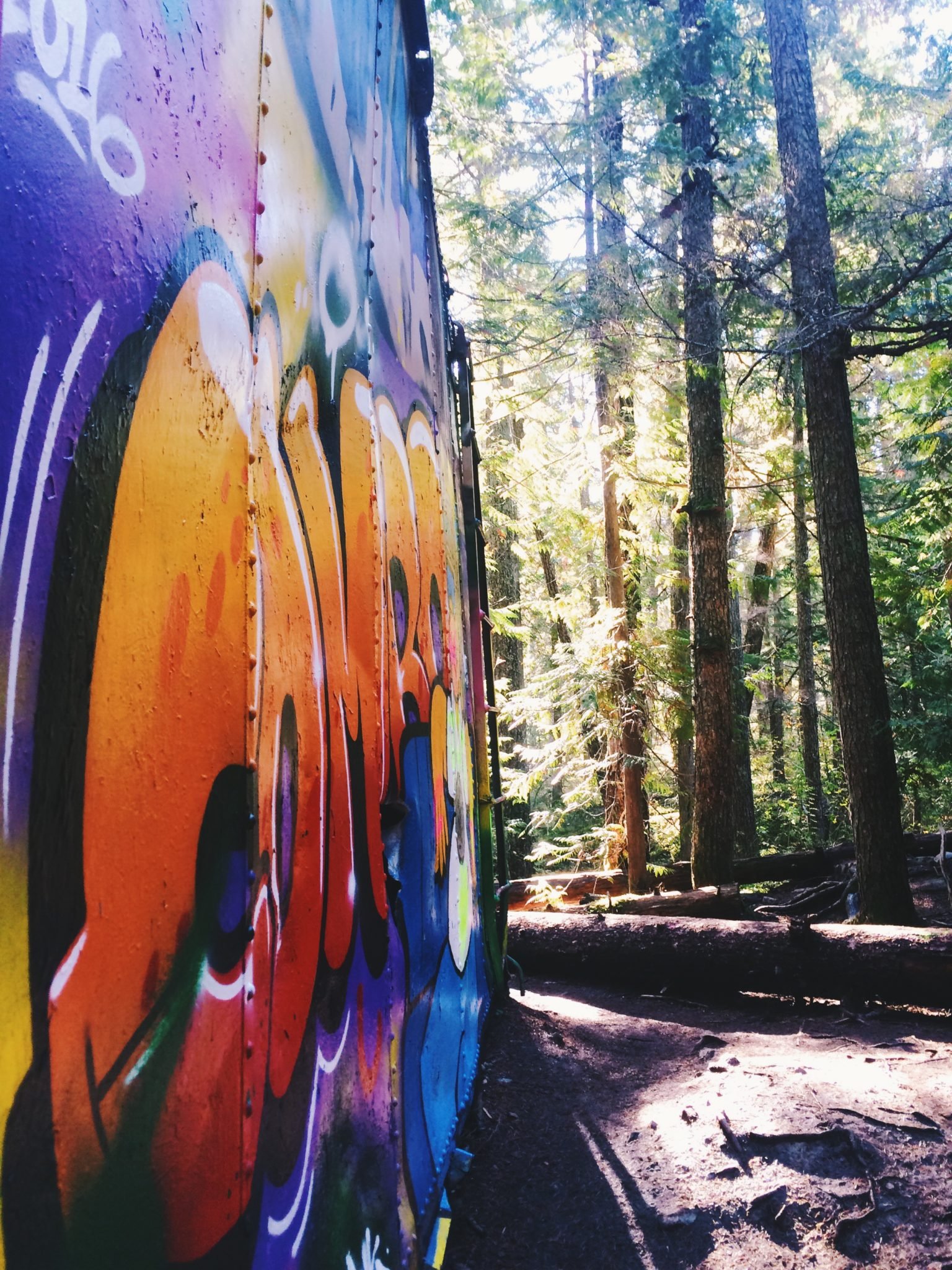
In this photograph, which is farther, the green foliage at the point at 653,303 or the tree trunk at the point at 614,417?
the tree trunk at the point at 614,417

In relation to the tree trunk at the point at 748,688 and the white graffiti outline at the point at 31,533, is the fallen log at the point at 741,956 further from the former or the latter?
the white graffiti outline at the point at 31,533

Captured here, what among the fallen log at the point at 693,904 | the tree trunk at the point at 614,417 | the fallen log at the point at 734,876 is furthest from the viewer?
the fallen log at the point at 734,876

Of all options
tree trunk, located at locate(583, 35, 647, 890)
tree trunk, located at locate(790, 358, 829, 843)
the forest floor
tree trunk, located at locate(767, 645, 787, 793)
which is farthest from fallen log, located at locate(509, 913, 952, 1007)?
tree trunk, located at locate(767, 645, 787, 793)

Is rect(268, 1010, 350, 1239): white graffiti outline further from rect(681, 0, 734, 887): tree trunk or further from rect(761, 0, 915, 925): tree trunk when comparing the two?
rect(681, 0, 734, 887): tree trunk

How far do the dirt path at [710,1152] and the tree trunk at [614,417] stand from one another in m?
6.01

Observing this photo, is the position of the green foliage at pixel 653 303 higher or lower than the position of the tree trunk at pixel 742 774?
higher

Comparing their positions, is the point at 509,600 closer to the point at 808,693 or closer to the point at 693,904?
the point at 808,693

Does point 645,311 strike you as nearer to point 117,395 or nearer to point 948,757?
point 948,757

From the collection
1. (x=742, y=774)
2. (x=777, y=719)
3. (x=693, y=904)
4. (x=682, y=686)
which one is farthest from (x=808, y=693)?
(x=693, y=904)

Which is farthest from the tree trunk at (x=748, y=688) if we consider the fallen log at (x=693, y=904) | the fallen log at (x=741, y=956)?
the fallen log at (x=741, y=956)

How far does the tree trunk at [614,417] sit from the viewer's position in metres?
9.94

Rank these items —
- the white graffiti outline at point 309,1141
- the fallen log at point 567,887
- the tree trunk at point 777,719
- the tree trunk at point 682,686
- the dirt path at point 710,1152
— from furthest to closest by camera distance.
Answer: the tree trunk at point 777,719, the tree trunk at point 682,686, the fallen log at point 567,887, the dirt path at point 710,1152, the white graffiti outline at point 309,1141

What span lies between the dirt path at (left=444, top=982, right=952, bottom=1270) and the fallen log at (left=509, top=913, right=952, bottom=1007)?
1.51 feet

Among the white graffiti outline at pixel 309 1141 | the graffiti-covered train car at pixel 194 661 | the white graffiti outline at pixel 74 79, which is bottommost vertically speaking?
the white graffiti outline at pixel 309 1141
